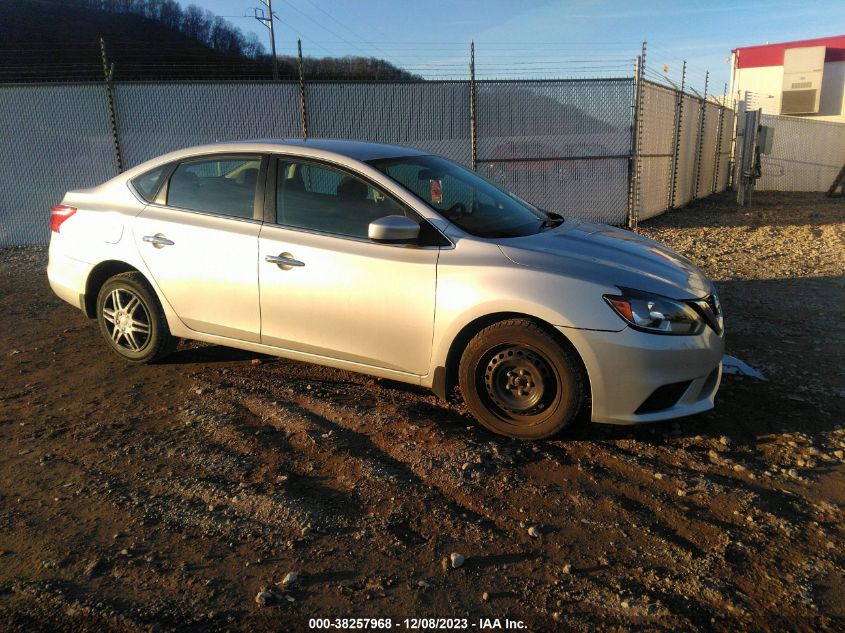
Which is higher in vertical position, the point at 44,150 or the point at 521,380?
the point at 44,150

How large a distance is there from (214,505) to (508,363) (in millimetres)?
1666

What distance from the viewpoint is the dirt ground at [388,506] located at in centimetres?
241

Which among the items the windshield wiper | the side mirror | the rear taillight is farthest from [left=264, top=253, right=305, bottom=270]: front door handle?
the rear taillight

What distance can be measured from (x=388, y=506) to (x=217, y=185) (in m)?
2.60

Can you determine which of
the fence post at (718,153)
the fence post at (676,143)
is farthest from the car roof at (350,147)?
the fence post at (718,153)

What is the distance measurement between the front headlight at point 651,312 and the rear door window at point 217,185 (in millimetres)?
2391

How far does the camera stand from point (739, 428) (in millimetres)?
3797

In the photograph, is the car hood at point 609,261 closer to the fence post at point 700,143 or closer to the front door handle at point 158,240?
the front door handle at point 158,240

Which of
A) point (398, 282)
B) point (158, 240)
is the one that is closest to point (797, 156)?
point (398, 282)

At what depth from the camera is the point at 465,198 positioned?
14.0 ft

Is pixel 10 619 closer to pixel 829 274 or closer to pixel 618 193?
pixel 829 274

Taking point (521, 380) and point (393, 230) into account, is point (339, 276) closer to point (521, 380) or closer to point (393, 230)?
point (393, 230)

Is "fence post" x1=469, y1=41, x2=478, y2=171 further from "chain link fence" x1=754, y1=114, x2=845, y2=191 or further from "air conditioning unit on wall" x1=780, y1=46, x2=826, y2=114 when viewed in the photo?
"air conditioning unit on wall" x1=780, y1=46, x2=826, y2=114

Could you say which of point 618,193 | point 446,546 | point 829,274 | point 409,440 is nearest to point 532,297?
point 409,440
